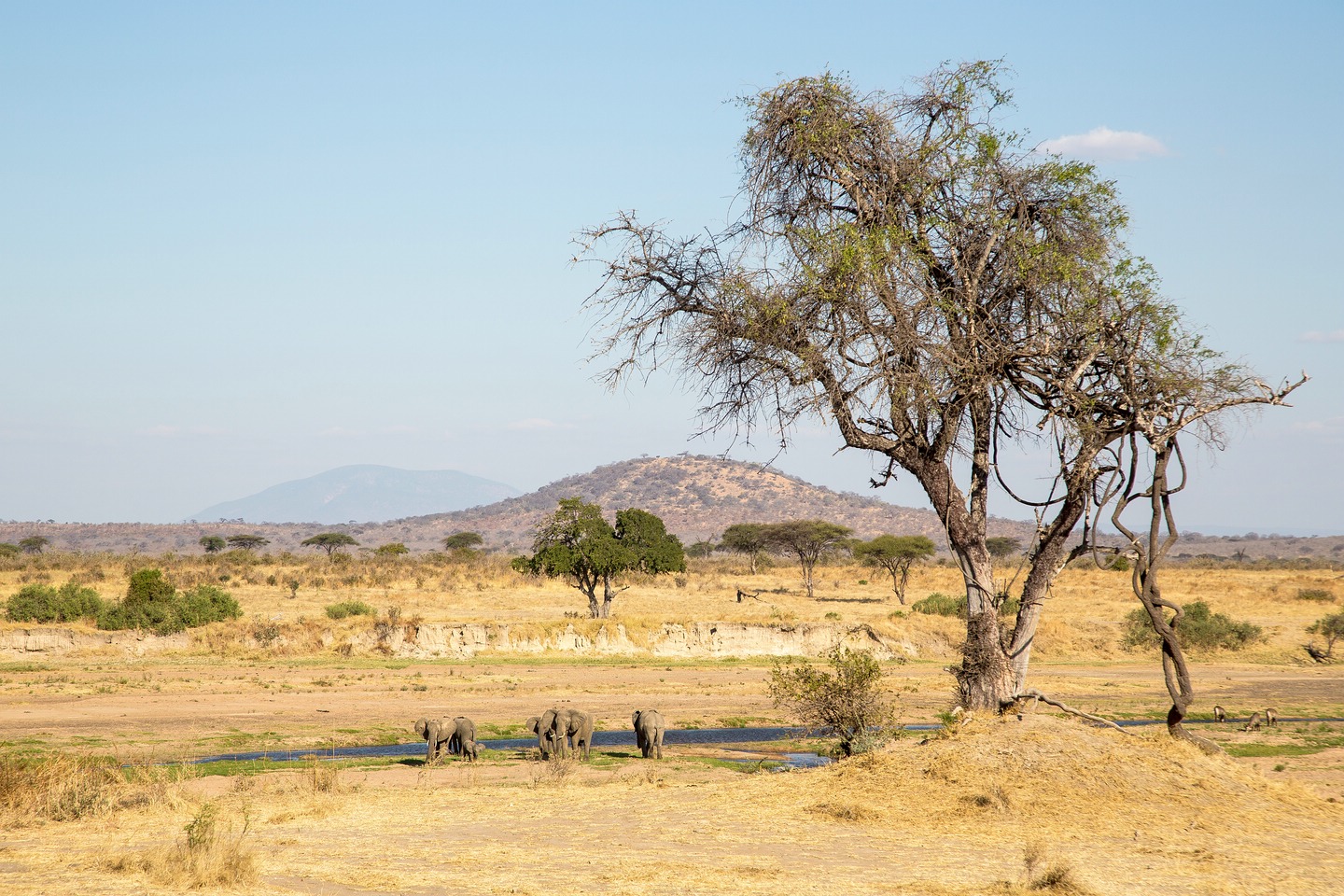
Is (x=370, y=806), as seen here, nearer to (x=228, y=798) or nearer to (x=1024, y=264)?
(x=228, y=798)

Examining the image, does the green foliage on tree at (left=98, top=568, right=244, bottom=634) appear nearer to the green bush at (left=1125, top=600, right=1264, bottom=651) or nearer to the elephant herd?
the elephant herd

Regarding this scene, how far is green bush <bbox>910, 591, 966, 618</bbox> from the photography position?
48694mm

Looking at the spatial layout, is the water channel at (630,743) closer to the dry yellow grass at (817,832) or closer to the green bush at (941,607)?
the dry yellow grass at (817,832)

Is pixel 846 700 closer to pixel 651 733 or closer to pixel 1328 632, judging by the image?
pixel 651 733

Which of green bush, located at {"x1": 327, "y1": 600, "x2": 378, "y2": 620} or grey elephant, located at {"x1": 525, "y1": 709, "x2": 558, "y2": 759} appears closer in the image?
grey elephant, located at {"x1": 525, "y1": 709, "x2": 558, "y2": 759}

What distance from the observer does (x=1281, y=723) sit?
2722 centimetres

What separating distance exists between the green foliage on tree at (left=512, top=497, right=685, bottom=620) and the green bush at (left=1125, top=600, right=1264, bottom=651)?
1925 centimetres

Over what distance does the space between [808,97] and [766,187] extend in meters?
1.39

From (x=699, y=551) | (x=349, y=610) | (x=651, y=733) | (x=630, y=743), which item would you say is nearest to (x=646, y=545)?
(x=349, y=610)

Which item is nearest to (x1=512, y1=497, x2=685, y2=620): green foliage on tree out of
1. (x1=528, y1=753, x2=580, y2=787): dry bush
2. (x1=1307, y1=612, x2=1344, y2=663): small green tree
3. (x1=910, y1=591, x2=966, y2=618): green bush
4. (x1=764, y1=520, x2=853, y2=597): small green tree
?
(x1=910, y1=591, x2=966, y2=618): green bush

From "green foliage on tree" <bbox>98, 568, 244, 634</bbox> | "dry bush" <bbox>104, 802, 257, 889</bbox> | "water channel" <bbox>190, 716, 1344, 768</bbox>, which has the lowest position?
"water channel" <bbox>190, 716, 1344, 768</bbox>

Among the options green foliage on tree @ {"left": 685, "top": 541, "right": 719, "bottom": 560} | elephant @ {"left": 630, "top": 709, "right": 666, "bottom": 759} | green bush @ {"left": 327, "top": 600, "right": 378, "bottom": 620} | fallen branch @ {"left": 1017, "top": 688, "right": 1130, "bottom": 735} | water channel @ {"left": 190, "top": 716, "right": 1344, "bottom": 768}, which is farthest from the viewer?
green foliage on tree @ {"left": 685, "top": 541, "right": 719, "bottom": 560}

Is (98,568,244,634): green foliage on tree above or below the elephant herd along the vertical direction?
above

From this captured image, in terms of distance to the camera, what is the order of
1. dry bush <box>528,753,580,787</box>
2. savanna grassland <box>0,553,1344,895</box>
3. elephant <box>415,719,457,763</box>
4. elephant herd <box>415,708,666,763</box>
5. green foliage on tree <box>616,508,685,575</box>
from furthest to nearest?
green foliage on tree <box>616,508,685,575</box> → elephant herd <box>415,708,666,763</box> → elephant <box>415,719,457,763</box> → dry bush <box>528,753,580,787</box> → savanna grassland <box>0,553,1344,895</box>
